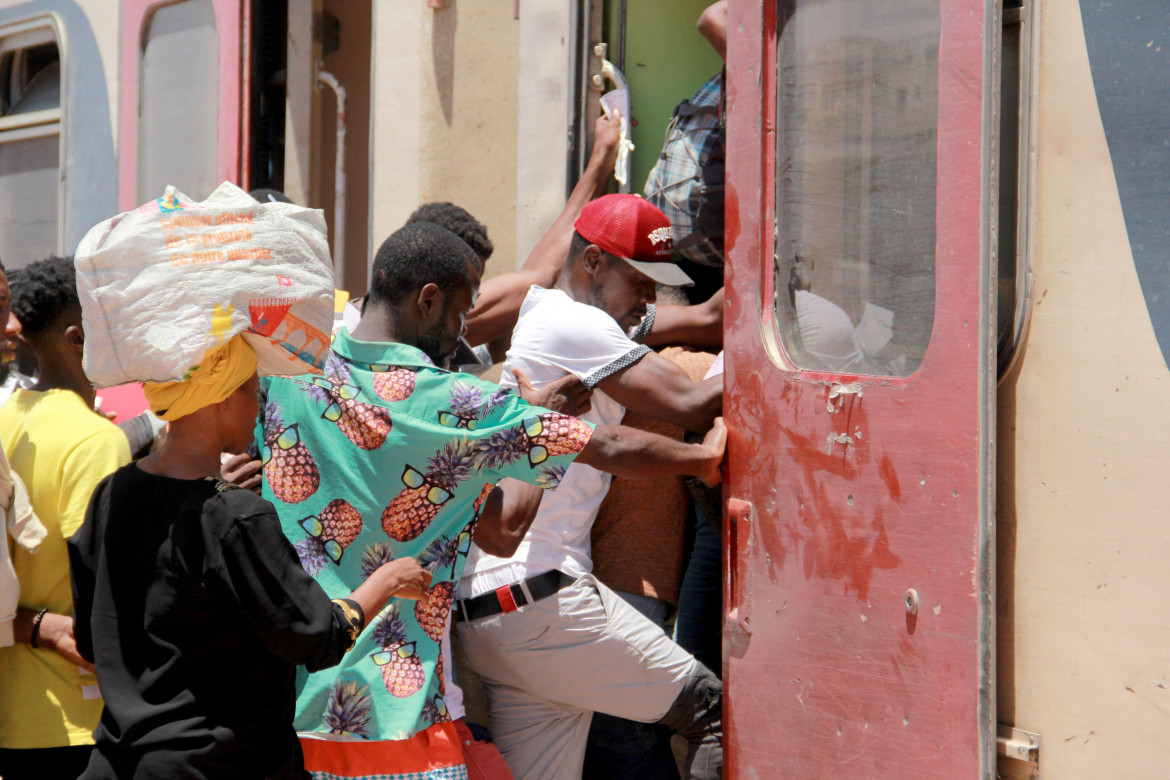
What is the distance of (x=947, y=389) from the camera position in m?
1.84

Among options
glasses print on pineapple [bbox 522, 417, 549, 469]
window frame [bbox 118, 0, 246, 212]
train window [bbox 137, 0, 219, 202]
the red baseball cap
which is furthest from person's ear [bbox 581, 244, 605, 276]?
train window [bbox 137, 0, 219, 202]

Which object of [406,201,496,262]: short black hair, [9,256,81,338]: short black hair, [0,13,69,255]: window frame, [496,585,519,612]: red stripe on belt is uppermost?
[0,13,69,255]: window frame

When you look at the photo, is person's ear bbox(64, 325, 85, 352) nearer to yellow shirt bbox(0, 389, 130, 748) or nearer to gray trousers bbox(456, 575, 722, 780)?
yellow shirt bbox(0, 389, 130, 748)

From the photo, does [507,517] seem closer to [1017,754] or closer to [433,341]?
[433,341]

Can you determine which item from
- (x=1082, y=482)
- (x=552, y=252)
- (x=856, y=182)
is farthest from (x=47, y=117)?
(x=1082, y=482)

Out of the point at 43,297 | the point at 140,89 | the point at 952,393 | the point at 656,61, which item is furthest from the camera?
the point at 140,89

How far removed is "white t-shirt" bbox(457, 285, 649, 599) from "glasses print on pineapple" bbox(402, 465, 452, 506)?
32 centimetres

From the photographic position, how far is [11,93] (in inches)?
196

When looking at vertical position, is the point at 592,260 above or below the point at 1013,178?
below

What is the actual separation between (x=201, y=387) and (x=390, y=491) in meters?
0.48

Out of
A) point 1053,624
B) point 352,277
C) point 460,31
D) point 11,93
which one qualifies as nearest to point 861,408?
point 1053,624

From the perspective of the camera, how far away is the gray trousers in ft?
8.01

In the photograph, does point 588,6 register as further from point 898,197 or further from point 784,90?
point 898,197

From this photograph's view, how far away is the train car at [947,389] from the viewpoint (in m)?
1.69
